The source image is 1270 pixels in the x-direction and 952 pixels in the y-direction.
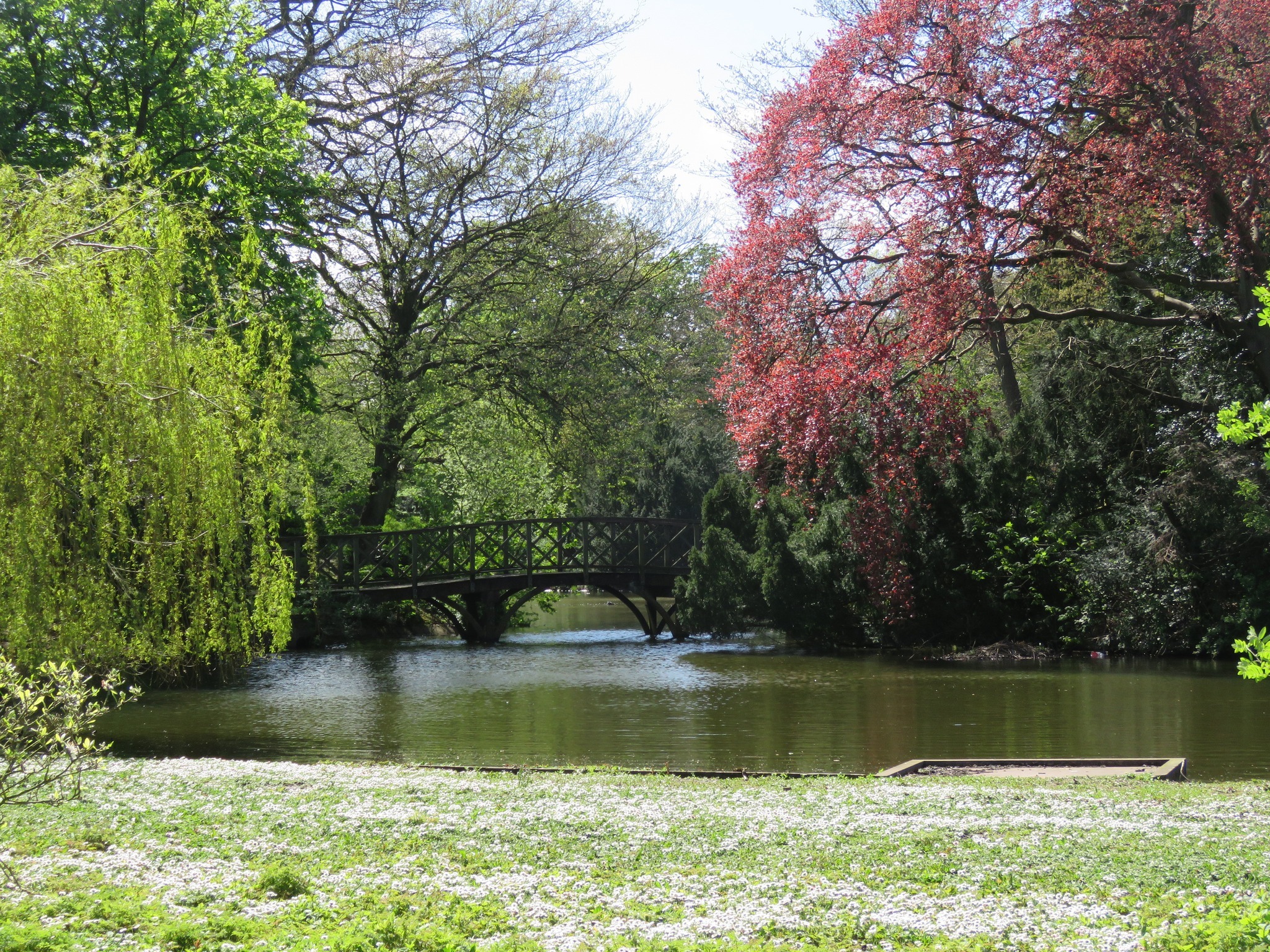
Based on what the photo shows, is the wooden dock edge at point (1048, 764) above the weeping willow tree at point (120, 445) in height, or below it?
below

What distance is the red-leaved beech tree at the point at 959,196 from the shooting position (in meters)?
14.9

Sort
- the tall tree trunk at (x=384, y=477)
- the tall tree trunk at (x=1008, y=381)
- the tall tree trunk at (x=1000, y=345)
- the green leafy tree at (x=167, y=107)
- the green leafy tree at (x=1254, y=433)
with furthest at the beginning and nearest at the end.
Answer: the tall tree trunk at (x=384, y=477), the tall tree trunk at (x=1008, y=381), the tall tree trunk at (x=1000, y=345), the green leafy tree at (x=167, y=107), the green leafy tree at (x=1254, y=433)

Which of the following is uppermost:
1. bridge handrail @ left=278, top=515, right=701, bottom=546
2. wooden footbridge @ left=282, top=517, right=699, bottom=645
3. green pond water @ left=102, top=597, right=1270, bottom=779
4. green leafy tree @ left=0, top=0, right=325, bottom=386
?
green leafy tree @ left=0, top=0, right=325, bottom=386

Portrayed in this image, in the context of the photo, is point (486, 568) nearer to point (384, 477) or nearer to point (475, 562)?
point (475, 562)

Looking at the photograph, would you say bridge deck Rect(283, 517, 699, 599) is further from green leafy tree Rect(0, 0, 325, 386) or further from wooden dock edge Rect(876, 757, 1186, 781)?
wooden dock edge Rect(876, 757, 1186, 781)

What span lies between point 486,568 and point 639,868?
21.5 m

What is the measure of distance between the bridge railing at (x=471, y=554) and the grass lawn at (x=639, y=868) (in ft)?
56.2

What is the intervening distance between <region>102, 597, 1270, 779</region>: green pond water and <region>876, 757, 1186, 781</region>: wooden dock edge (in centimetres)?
74

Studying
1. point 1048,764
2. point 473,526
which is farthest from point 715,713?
point 473,526

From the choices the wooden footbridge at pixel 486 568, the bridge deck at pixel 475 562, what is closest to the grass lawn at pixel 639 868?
the bridge deck at pixel 475 562

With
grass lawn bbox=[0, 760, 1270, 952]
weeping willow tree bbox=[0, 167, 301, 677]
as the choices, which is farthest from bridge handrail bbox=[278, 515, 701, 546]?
grass lawn bbox=[0, 760, 1270, 952]

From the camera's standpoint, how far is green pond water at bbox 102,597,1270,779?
477 inches

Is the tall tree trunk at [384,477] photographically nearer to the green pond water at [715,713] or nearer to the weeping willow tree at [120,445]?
the green pond water at [715,713]

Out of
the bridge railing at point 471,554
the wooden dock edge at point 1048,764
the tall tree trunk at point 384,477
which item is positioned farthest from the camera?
the bridge railing at point 471,554
